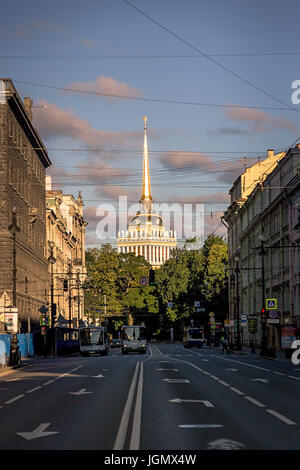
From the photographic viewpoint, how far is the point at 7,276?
65188 millimetres

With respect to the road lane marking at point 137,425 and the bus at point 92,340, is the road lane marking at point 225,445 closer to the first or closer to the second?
the road lane marking at point 137,425

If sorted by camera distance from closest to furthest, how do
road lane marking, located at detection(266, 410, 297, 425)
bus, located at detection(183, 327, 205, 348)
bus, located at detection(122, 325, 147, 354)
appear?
road lane marking, located at detection(266, 410, 297, 425)
bus, located at detection(122, 325, 147, 354)
bus, located at detection(183, 327, 205, 348)

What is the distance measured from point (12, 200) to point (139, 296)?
2838 inches

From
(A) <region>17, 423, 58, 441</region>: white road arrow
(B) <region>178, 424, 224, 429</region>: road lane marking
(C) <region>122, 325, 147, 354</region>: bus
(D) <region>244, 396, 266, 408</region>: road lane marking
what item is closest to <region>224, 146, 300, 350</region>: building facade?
(C) <region>122, 325, 147, 354</region>: bus

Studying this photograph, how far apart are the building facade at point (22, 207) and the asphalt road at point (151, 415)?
19127mm

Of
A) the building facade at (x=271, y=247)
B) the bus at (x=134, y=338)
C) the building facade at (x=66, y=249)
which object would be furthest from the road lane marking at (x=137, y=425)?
the building facade at (x=66, y=249)

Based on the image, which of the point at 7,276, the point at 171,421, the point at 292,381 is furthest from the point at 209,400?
the point at 7,276

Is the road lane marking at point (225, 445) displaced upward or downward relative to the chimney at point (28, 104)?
downward

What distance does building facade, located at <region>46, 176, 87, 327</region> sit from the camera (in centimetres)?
10569

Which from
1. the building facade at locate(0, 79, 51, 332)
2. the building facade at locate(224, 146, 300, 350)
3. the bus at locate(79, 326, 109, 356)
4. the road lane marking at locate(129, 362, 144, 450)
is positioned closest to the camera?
the road lane marking at locate(129, 362, 144, 450)

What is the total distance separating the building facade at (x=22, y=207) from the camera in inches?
2574

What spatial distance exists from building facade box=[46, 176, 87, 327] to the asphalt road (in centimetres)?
6387

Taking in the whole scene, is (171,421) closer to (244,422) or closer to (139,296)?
(244,422)

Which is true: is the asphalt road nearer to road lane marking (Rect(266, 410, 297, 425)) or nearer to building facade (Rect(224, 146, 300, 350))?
road lane marking (Rect(266, 410, 297, 425))
